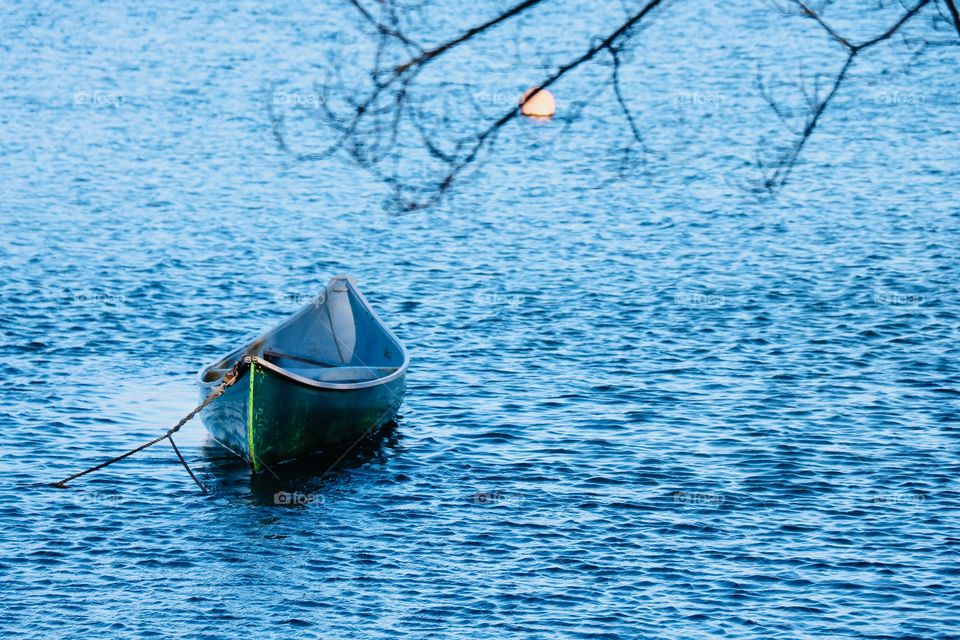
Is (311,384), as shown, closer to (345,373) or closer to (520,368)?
(345,373)

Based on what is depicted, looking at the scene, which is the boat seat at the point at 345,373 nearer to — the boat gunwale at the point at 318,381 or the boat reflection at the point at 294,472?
the boat gunwale at the point at 318,381

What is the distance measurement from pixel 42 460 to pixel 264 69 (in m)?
43.3

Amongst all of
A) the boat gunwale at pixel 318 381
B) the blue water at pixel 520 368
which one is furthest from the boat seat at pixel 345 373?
the blue water at pixel 520 368

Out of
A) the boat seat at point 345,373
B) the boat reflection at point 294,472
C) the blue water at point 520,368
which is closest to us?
the blue water at point 520,368

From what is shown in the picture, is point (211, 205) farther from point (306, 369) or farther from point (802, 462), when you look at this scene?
point (802, 462)

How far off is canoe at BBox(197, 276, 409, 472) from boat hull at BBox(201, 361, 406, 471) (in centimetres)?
2

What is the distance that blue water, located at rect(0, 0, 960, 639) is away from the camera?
1819 cm

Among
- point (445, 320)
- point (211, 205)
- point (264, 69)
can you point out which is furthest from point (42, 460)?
point (264, 69)

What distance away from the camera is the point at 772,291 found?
33562 mm

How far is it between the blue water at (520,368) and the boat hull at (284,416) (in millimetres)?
486

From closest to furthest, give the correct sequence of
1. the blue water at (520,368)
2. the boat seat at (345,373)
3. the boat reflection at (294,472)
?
the blue water at (520,368) < the boat reflection at (294,472) < the boat seat at (345,373)

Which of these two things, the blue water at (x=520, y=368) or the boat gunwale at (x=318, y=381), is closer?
the blue water at (x=520, y=368)

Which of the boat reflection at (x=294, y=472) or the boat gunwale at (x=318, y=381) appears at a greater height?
the boat gunwale at (x=318, y=381)

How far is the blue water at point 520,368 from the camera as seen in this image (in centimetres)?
1819
